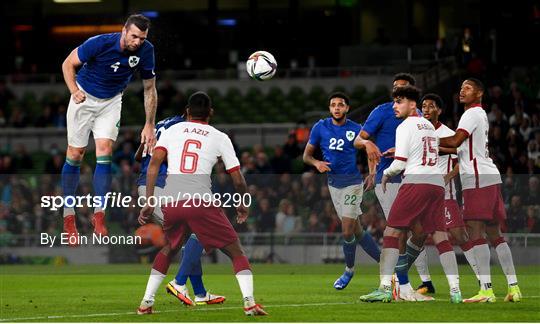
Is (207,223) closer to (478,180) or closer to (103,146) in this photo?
(103,146)

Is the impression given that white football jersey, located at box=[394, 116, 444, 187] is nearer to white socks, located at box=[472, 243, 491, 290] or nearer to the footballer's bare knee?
white socks, located at box=[472, 243, 491, 290]

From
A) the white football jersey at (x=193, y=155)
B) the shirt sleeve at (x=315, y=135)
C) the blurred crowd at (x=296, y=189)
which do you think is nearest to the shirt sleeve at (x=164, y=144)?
the white football jersey at (x=193, y=155)

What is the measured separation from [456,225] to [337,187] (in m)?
2.24

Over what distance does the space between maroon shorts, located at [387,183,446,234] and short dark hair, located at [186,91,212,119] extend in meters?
2.49

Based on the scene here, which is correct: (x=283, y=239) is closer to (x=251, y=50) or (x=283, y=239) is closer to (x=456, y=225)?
(x=456, y=225)

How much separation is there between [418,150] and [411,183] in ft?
1.19

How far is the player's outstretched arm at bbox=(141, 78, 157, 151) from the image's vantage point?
49.6 ft

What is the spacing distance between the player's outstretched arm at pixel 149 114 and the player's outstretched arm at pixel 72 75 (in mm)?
827

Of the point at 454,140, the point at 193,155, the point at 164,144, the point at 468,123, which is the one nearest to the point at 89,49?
the point at 164,144

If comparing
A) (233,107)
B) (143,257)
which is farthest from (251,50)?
(143,257)

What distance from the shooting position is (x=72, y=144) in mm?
15641

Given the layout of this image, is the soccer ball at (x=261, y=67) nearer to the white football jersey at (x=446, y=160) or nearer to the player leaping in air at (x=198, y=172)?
the white football jersey at (x=446, y=160)

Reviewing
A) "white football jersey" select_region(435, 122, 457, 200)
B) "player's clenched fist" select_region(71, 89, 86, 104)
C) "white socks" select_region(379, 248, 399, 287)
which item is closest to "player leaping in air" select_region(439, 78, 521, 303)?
"white football jersey" select_region(435, 122, 457, 200)

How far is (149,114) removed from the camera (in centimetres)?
1540
